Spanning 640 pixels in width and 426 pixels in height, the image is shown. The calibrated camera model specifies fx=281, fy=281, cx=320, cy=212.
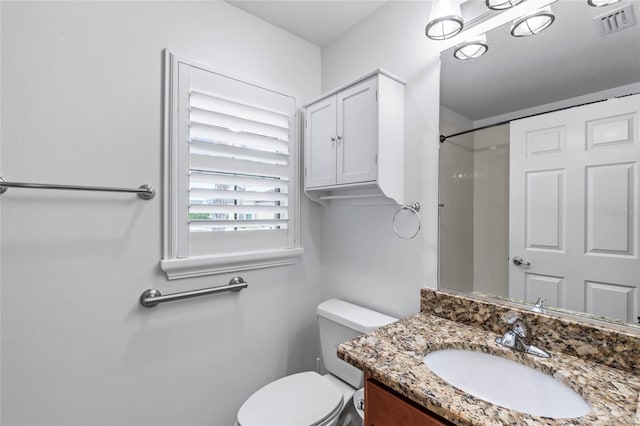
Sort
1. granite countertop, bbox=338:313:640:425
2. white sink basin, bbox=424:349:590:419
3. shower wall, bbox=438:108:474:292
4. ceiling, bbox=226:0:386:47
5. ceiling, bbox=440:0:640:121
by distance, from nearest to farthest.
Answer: granite countertop, bbox=338:313:640:425 → white sink basin, bbox=424:349:590:419 → ceiling, bbox=440:0:640:121 → shower wall, bbox=438:108:474:292 → ceiling, bbox=226:0:386:47

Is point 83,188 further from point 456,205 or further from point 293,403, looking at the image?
point 456,205

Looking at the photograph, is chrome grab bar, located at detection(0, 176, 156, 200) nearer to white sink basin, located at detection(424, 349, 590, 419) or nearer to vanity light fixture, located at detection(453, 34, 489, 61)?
white sink basin, located at detection(424, 349, 590, 419)

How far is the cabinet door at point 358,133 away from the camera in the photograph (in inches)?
50.5

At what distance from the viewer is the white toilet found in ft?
3.77

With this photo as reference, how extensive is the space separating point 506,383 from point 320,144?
1.27 m

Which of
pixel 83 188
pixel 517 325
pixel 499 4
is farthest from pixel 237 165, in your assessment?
pixel 517 325

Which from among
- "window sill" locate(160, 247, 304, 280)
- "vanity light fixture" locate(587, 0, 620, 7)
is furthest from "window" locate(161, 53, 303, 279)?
"vanity light fixture" locate(587, 0, 620, 7)

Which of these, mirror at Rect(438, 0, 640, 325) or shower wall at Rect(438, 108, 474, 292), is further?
shower wall at Rect(438, 108, 474, 292)

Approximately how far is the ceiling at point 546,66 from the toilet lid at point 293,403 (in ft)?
4.51

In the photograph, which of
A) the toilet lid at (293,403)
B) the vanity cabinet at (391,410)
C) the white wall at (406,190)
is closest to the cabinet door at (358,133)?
the white wall at (406,190)

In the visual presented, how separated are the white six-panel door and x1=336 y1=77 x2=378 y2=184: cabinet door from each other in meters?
0.55

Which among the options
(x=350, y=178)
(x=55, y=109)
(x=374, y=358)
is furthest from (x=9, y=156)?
(x=374, y=358)

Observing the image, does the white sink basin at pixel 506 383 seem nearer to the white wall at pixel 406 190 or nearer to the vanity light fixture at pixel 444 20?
the white wall at pixel 406 190

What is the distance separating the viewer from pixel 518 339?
0.93m
